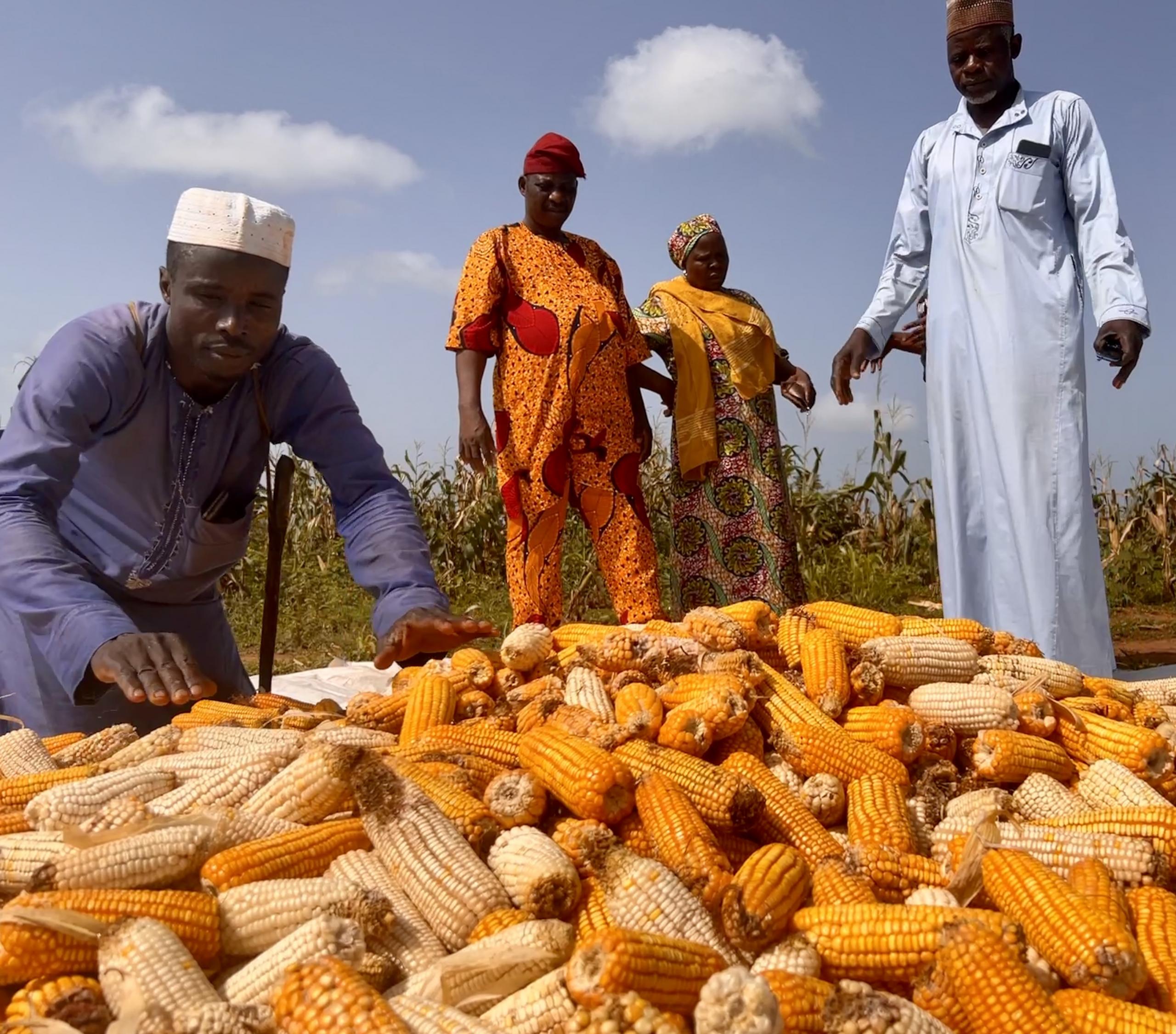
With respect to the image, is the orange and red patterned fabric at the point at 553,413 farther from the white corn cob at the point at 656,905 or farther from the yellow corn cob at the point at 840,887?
the white corn cob at the point at 656,905

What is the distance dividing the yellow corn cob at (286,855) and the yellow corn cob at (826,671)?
1325 millimetres

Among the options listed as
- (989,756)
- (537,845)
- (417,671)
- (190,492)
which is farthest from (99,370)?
(989,756)

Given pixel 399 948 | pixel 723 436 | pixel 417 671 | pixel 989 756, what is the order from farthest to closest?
pixel 723 436
pixel 417 671
pixel 989 756
pixel 399 948

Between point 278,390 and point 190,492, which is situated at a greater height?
point 278,390

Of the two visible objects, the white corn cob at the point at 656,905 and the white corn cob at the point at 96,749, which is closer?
the white corn cob at the point at 656,905

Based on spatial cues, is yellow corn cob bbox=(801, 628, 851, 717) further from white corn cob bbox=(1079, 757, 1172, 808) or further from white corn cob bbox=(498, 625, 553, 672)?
white corn cob bbox=(498, 625, 553, 672)

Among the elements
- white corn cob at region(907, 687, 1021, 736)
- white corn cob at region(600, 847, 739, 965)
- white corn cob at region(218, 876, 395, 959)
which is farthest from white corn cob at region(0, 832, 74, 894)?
white corn cob at region(907, 687, 1021, 736)

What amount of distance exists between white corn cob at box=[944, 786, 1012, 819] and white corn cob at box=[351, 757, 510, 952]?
1.14 metres

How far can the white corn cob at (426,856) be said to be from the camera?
181 cm

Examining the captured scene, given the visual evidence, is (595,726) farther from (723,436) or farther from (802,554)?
(802,554)

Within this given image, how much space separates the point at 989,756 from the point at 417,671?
167 cm

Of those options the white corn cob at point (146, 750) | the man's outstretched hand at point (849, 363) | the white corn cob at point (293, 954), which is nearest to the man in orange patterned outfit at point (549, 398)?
the man's outstretched hand at point (849, 363)

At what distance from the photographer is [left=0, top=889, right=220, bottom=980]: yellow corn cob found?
1630 mm

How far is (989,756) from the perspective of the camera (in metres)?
2.53
